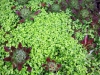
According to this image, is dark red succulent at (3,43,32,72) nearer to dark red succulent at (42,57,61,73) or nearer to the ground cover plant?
A: the ground cover plant

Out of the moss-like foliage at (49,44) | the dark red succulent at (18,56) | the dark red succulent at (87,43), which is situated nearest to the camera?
the dark red succulent at (18,56)

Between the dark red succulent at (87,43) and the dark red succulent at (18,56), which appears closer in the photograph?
the dark red succulent at (18,56)

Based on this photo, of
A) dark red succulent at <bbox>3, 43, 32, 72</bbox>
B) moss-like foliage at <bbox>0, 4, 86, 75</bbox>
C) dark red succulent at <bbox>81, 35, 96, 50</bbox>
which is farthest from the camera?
dark red succulent at <bbox>81, 35, 96, 50</bbox>

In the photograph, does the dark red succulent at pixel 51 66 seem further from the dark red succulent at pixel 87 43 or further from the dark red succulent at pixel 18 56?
the dark red succulent at pixel 87 43

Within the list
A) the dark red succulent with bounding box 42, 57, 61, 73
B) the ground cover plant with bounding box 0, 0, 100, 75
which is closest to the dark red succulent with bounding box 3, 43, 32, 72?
the ground cover plant with bounding box 0, 0, 100, 75

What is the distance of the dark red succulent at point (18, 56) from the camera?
7.29 feet

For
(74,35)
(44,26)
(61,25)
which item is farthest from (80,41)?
(44,26)

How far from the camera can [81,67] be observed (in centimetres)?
238

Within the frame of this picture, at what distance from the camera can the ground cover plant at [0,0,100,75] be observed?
89.4 inches

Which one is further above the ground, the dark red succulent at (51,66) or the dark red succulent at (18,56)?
the dark red succulent at (18,56)

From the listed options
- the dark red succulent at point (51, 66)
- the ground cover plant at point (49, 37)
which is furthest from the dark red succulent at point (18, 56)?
the dark red succulent at point (51, 66)

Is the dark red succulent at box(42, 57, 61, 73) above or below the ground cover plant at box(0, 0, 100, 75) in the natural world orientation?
below

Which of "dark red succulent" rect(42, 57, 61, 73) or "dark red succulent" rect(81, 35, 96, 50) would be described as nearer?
"dark red succulent" rect(42, 57, 61, 73)

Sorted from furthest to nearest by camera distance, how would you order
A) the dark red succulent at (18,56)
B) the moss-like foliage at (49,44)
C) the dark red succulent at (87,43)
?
1. the dark red succulent at (87,43)
2. the moss-like foliage at (49,44)
3. the dark red succulent at (18,56)
